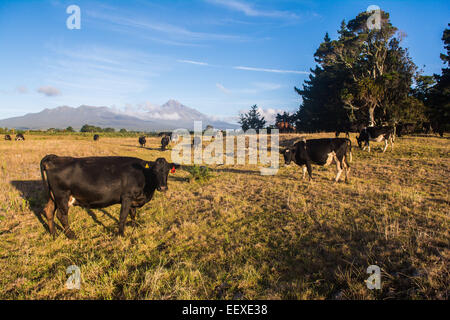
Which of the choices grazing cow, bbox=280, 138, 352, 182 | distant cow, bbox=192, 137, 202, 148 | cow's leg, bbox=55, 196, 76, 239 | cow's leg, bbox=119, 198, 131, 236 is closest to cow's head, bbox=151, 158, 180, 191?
cow's leg, bbox=119, 198, 131, 236

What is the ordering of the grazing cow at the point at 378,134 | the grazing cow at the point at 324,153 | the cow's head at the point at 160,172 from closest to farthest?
the cow's head at the point at 160,172 < the grazing cow at the point at 324,153 < the grazing cow at the point at 378,134

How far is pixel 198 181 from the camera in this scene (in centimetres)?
1084

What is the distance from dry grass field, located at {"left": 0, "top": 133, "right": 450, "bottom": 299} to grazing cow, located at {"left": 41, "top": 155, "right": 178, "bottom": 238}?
0.64 meters

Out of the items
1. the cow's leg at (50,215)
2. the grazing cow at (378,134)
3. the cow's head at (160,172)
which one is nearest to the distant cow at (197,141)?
the grazing cow at (378,134)

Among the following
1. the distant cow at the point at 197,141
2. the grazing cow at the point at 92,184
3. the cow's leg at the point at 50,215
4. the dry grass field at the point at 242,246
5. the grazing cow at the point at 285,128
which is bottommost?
the dry grass field at the point at 242,246

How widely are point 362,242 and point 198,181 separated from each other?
7585mm

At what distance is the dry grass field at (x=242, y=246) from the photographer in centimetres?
331

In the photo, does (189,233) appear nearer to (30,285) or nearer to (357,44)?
(30,285)

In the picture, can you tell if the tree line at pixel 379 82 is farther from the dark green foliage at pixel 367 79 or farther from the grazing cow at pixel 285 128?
the grazing cow at pixel 285 128

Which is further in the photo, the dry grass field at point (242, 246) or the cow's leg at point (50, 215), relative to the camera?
the cow's leg at point (50, 215)

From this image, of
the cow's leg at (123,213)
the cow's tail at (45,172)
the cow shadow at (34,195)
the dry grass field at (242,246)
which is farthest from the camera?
the cow shadow at (34,195)

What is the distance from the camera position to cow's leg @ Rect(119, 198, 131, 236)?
211 inches

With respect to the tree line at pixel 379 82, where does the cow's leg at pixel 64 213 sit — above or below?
below
